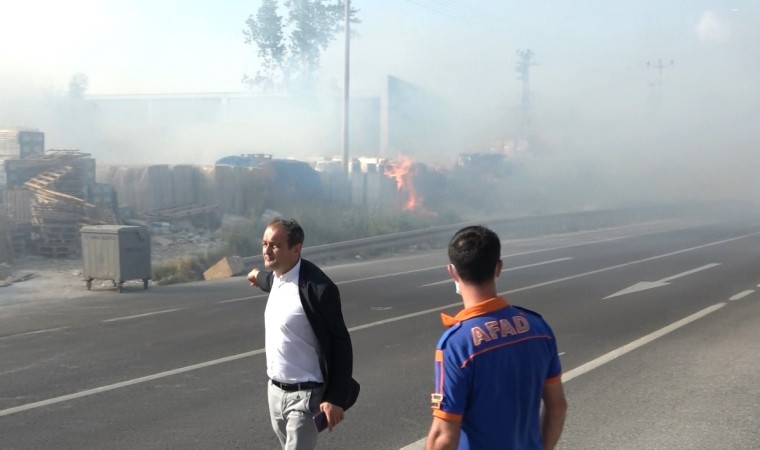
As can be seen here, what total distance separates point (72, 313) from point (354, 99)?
5367 centimetres

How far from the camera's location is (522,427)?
3006mm

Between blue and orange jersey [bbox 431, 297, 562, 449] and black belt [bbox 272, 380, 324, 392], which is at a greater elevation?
blue and orange jersey [bbox 431, 297, 562, 449]

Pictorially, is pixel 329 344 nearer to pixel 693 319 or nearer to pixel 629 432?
pixel 629 432

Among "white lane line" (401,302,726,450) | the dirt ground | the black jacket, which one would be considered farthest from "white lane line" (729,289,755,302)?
the black jacket

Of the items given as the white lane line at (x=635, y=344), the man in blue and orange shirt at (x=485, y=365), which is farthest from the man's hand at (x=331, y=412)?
the white lane line at (x=635, y=344)

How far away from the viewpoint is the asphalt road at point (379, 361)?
653cm

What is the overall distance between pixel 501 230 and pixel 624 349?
17.9 meters

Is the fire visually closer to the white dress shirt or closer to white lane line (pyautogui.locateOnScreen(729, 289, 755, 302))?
white lane line (pyautogui.locateOnScreen(729, 289, 755, 302))

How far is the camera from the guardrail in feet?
65.8

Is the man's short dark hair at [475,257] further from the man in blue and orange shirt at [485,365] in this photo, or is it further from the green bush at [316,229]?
the green bush at [316,229]

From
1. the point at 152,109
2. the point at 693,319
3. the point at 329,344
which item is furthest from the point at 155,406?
the point at 152,109

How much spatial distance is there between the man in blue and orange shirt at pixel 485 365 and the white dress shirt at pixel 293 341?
1.39 metres

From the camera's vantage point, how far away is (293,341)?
429cm

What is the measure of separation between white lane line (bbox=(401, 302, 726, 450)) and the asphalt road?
0.10 ft
